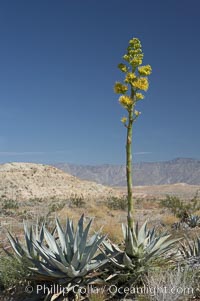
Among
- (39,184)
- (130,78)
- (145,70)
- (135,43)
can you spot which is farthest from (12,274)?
(39,184)

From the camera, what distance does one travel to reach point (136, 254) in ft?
16.2

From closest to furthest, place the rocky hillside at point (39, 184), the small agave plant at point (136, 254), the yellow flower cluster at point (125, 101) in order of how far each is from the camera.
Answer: the small agave plant at point (136, 254)
the yellow flower cluster at point (125, 101)
the rocky hillside at point (39, 184)

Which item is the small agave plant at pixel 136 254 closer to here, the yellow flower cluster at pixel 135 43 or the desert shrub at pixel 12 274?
the desert shrub at pixel 12 274

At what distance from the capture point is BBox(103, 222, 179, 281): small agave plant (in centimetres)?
480

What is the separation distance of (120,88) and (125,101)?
276 mm

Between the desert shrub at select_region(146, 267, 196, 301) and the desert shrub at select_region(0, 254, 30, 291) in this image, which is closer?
the desert shrub at select_region(146, 267, 196, 301)

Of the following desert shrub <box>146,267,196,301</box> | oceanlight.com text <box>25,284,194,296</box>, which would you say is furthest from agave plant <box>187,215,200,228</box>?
oceanlight.com text <box>25,284,194,296</box>

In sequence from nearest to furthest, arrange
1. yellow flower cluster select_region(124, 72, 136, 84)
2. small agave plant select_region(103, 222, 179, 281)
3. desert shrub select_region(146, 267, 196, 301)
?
desert shrub select_region(146, 267, 196, 301) → small agave plant select_region(103, 222, 179, 281) → yellow flower cluster select_region(124, 72, 136, 84)

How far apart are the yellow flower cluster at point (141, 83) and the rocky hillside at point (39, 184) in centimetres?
3593

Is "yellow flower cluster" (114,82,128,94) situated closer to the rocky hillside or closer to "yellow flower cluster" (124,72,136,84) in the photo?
"yellow flower cluster" (124,72,136,84)

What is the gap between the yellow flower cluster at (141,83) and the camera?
502cm

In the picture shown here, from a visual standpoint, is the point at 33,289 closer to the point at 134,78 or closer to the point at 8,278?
the point at 8,278

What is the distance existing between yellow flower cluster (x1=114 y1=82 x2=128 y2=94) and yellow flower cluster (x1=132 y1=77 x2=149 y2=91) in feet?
0.46

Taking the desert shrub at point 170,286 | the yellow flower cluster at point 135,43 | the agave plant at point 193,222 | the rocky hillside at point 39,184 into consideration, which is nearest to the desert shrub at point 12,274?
the desert shrub at point 170,286
